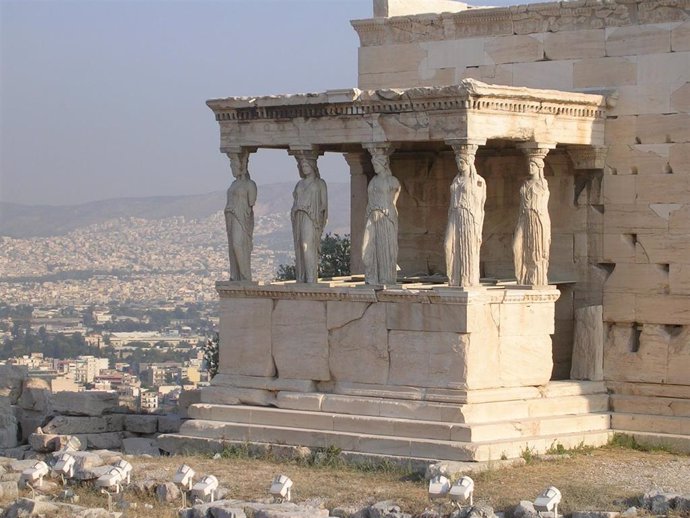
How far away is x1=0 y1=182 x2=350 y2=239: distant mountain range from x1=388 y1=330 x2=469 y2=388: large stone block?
237 feet

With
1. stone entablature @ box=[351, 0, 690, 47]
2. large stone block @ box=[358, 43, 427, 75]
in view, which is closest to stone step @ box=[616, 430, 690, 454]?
stone entablature @ box=[351, 0, 690, 47]

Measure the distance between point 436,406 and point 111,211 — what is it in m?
90.3

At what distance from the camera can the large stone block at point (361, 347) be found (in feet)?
66.3

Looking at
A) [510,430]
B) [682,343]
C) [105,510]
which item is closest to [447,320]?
[510,430]

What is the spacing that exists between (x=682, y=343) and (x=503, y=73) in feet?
11.2

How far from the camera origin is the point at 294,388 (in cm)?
2073

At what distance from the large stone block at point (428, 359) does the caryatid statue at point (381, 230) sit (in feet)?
2.09

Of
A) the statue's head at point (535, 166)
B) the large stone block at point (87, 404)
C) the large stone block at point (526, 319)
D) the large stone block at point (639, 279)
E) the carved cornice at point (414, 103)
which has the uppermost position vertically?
the carved cornice at point (414, 103)

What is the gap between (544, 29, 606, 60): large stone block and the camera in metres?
20.9

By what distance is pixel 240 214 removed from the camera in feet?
69.9

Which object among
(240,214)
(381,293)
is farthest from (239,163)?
(381,293)

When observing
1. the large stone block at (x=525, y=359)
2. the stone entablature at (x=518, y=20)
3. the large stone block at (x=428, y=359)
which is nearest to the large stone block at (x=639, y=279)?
the large stone block at (x=525, y=359)

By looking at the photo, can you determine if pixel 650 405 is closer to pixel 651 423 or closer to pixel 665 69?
pixel 651 423

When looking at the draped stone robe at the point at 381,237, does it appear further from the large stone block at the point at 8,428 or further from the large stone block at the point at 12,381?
the large stone block at the point at 12,381
